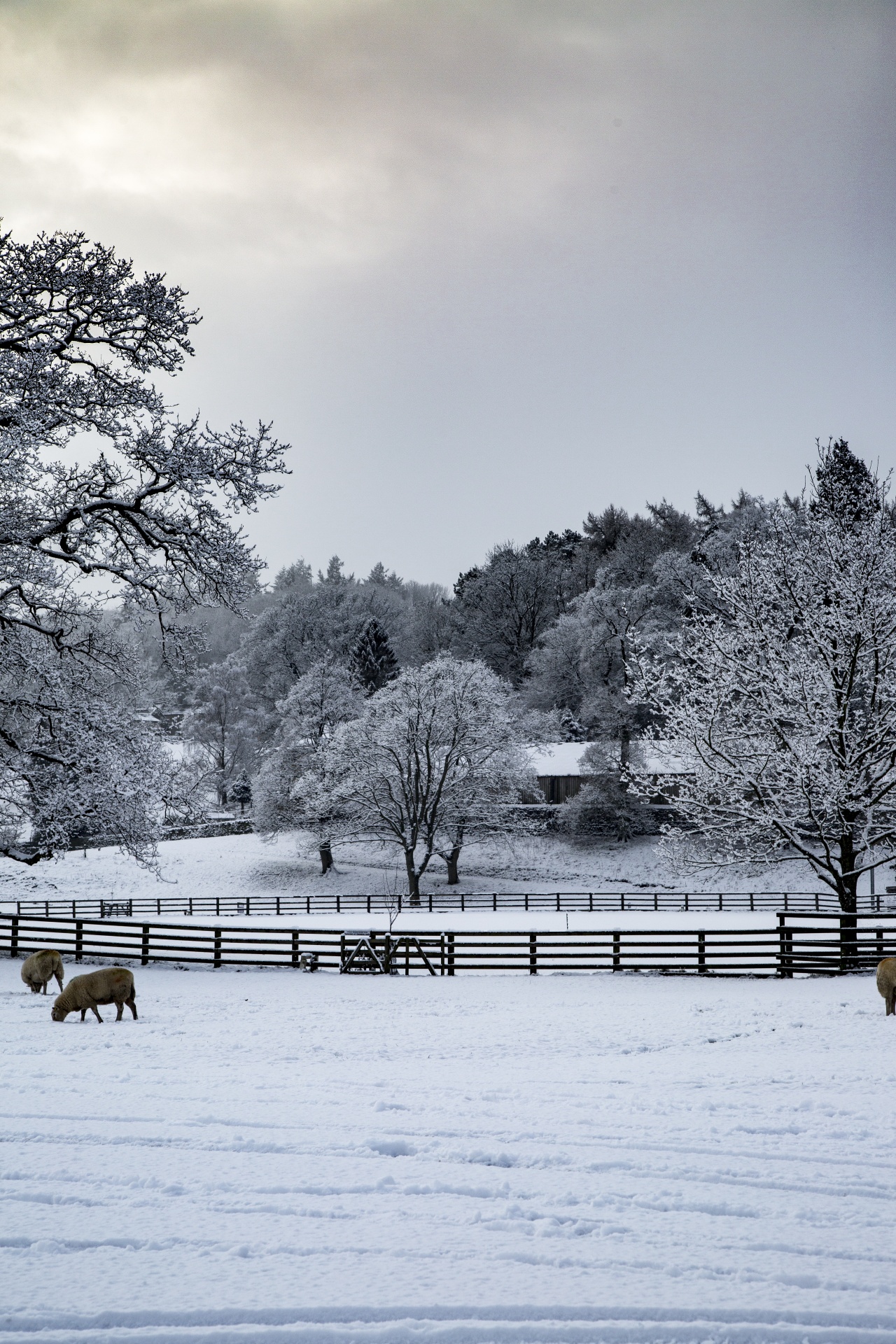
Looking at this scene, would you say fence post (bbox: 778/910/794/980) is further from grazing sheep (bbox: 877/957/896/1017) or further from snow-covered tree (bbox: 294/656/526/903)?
snow-covered tree (bbox: 294/656/526/903)

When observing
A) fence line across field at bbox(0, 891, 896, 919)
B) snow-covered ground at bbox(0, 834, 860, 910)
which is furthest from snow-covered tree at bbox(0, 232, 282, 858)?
snow-covered ground at bbox(0, 834, 860, 910)

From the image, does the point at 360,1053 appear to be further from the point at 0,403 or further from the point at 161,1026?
the point at 0,403

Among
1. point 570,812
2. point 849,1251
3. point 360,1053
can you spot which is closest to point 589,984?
point 360,1053

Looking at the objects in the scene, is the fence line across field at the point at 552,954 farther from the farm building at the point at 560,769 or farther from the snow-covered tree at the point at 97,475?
the farm building at the point at 560,769

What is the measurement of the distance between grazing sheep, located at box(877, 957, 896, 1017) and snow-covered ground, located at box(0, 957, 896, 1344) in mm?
991

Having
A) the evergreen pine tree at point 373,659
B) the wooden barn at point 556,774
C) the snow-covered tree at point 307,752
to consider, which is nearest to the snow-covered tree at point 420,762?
the snow-covered tree at point 307,752

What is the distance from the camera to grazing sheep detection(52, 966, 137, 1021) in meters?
14.3

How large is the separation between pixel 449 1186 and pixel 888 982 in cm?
964

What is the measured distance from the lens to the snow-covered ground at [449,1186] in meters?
4.97

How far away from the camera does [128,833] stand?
749 inches

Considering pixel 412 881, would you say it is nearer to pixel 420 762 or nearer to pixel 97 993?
pixel 420 762


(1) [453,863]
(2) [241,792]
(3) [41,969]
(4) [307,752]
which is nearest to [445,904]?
(1) [453,863]

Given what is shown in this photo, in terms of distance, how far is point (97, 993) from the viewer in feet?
47.4

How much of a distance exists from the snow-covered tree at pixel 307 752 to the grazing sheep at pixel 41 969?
1129 inches
